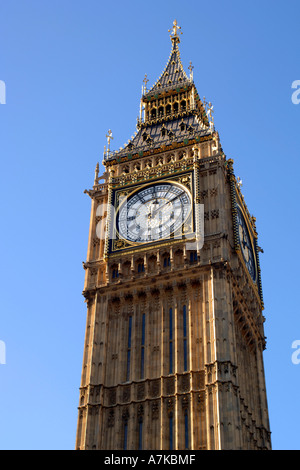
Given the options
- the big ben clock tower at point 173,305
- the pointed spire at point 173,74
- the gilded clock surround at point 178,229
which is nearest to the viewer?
the big ben clock tower at point 173,305

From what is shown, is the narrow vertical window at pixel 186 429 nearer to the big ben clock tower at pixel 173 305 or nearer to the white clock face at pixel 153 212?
the big ben clock tower at pixel 173 305

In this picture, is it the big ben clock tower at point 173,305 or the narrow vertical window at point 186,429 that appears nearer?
the narrow vertical window at point 186,429

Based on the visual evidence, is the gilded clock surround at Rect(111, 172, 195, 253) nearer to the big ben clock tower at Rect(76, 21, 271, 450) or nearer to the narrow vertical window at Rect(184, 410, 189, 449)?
the big ben clock tower at Rect(76, 21, 271, 450)

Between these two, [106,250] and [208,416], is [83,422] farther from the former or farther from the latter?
[106,250]

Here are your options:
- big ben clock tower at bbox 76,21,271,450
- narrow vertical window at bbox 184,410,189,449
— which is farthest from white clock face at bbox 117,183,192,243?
narrow vertical window at bbox 184,410,189,449

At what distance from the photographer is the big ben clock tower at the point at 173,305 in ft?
167

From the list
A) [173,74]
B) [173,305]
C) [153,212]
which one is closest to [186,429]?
[173,305]

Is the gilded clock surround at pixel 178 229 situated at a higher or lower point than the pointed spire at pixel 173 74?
lower

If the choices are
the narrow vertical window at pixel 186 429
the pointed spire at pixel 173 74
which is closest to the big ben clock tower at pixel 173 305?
the narrow vertical window at pixel 186 429

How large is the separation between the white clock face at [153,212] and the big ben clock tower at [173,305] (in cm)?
8

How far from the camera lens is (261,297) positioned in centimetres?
6412

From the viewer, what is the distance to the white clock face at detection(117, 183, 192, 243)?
193 feet

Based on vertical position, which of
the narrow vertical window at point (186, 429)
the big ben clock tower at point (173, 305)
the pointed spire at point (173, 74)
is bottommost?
the narrow vertical window at point (186, 429)

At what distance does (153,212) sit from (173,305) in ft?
25.2
